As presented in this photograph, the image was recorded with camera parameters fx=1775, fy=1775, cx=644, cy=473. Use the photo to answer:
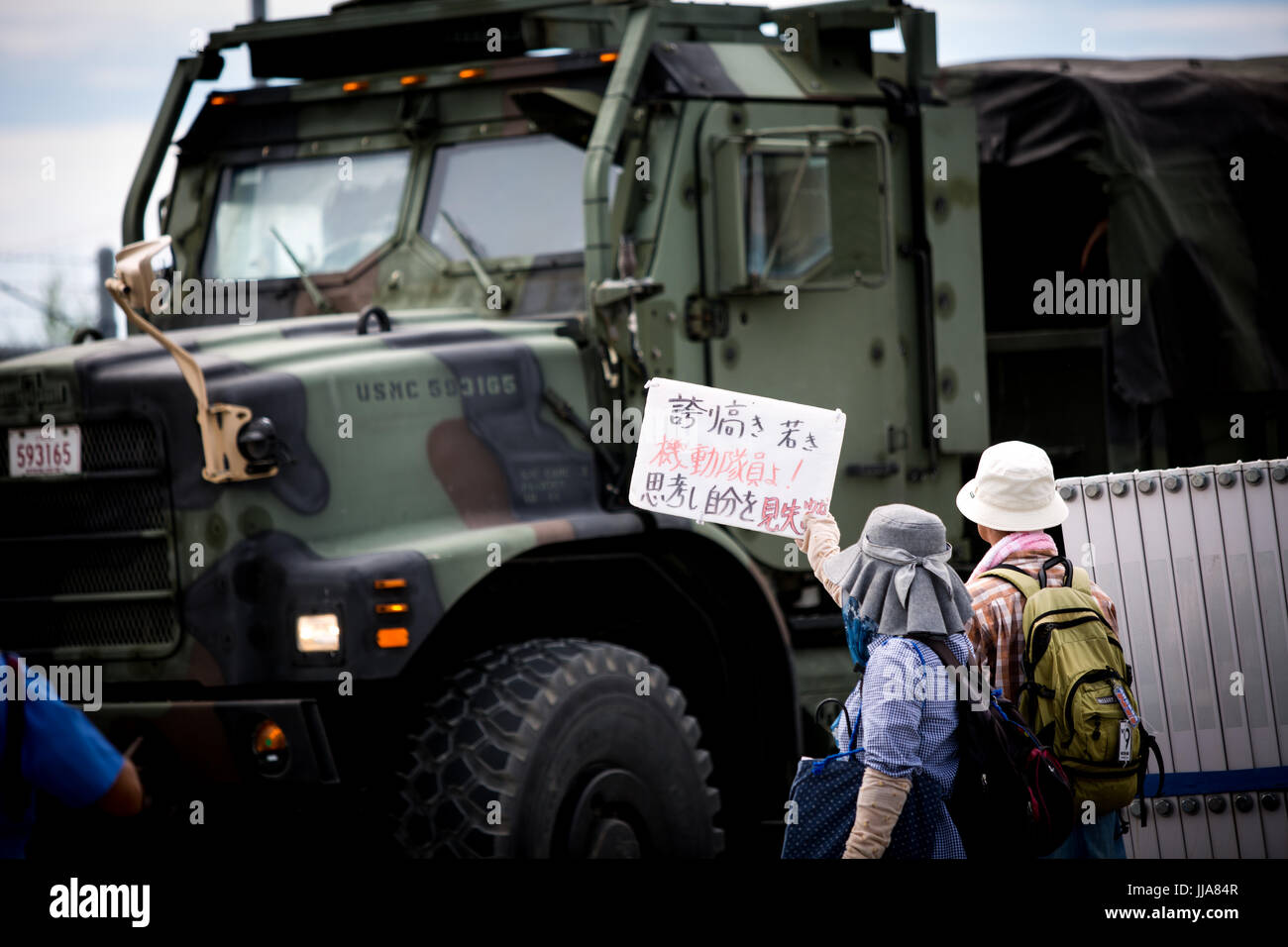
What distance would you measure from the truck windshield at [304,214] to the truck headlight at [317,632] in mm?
1929

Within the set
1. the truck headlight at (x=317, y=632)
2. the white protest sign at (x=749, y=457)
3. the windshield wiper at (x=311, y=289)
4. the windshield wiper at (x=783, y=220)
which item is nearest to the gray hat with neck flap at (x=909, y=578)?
the white protest sign at (x=749, y=457)

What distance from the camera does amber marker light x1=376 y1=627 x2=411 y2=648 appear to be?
15.7 feet

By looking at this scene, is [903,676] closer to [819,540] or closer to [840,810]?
[840,810]

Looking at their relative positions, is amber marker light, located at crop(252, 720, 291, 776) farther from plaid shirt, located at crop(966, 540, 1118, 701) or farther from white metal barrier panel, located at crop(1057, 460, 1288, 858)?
white metal barrier panel, located at crop(1057, 460, 1288, 858)

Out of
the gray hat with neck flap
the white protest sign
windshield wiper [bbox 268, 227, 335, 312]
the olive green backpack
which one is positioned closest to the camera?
the gray hat with neck flap

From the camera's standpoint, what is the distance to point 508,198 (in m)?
6.23

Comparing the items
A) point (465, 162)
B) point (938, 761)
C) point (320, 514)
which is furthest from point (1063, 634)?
point (465, 162)

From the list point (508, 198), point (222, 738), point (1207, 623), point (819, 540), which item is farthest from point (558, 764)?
point (508, 198)

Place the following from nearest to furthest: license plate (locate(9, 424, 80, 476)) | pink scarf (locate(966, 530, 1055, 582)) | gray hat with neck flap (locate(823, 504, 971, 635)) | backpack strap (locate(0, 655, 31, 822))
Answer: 1. backpack strap (locate(0, 655, 31, 822))
2. gray hat with neck flap (locate(823, 504, 971, 635))
3. pink scarf (locate(966, 530, 1055, 582))
4. license plate (locate(9, 424, 80, 476))

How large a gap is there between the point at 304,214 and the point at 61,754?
3692 millimetres

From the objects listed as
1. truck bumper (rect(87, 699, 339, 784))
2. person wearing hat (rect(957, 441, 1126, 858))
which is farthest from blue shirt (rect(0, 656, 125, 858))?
person wearing hat (rect(957, 441, 1126, 858))

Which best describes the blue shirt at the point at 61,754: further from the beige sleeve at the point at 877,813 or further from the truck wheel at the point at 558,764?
the truck wheel at the point at 558,764

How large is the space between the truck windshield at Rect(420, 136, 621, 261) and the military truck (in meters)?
0.01

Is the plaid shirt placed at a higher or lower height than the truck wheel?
higher
